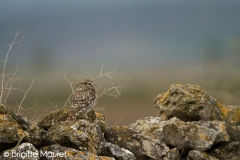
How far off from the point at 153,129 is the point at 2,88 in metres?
3.74

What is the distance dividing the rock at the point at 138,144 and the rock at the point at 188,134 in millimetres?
859

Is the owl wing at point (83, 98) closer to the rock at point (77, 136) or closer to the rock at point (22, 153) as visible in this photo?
the rock at point (77, 136)

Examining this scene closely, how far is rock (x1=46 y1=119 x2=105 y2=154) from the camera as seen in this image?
6461mm

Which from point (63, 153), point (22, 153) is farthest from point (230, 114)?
point (22, 153)

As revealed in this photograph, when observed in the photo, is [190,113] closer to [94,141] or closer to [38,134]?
[94,141]

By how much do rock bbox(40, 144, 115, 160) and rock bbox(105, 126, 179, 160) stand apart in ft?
3.88

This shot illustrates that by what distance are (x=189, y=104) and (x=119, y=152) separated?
12.2 feet

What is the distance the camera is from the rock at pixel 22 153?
5.55m

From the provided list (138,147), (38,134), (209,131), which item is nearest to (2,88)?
(38,134)

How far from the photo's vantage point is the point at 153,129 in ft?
28.9

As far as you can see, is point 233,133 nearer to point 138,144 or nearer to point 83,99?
point 138,144

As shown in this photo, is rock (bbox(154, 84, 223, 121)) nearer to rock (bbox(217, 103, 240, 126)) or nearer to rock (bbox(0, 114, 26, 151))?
rock (bbox(217, 103, 240, 126))

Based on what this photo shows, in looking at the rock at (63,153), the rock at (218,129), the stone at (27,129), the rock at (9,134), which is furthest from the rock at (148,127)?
the rock at (9,134)

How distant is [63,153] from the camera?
6.12 meters
